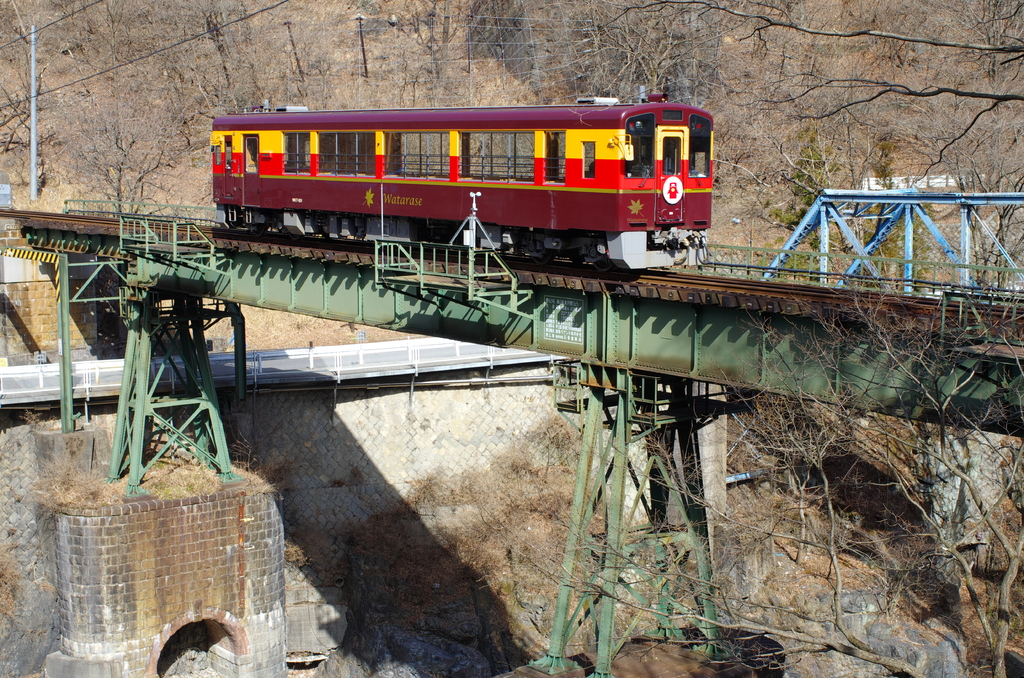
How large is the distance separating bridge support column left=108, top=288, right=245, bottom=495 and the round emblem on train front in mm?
12212

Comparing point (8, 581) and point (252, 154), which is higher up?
point (252, 154)

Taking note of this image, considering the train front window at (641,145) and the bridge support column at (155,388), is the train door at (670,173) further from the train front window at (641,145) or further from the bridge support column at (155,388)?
the bridge support column at (155,388)

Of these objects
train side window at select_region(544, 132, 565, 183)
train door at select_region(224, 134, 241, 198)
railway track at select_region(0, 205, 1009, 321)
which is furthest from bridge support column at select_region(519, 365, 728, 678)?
train door at select_region(224, 134, 241, 198)

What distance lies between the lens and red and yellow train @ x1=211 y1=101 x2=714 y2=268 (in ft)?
54.7

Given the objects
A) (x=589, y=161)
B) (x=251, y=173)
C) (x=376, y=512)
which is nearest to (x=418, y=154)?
(x=589, y=161)

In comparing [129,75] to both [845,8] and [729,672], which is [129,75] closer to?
[845,8]

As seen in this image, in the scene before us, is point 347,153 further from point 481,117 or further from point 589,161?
point 589,161

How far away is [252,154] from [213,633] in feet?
39.7

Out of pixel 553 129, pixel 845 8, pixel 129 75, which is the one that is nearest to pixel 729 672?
pixel 553 129

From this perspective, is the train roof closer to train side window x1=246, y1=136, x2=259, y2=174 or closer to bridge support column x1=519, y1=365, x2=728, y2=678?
train side window x1=246, y1=136, x2=259, y2=174

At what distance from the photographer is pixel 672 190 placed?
17.1 meters

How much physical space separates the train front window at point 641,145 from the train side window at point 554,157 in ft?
4.01

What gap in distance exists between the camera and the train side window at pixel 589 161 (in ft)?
55.1

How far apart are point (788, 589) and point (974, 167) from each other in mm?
12256
